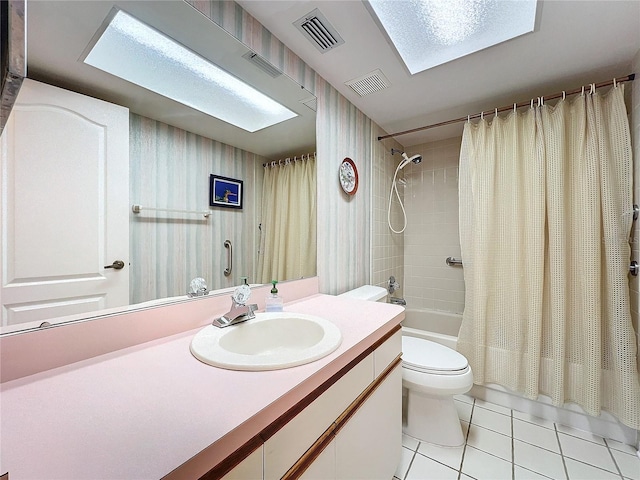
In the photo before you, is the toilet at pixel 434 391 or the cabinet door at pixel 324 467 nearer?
the cabinet door at pixel 324 467

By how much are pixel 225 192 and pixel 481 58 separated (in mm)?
1547

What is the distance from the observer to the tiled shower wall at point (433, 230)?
8.30 feet

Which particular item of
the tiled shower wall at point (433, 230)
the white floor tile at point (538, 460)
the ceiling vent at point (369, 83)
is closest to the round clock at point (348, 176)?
the ceiling vent at point (369, 83)

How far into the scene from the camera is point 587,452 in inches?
53.7

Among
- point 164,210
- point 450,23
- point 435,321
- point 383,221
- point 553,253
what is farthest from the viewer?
point 435,321

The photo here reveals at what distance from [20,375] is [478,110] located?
2678 mm

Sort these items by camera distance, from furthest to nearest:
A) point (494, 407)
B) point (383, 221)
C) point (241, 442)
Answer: point (383, 221)
point (494, 407)
point (241, 442)

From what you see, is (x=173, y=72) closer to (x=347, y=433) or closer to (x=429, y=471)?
(x=347, y=433)

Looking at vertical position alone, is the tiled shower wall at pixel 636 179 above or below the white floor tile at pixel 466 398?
above

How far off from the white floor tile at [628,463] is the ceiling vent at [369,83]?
2.38 m

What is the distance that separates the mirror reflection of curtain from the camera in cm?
127

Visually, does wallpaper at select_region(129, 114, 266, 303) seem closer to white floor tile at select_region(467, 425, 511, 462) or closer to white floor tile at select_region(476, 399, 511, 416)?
white floor tile at select_region(467, 425, 511, 462)

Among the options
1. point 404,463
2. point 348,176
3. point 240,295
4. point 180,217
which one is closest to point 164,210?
point 180,217

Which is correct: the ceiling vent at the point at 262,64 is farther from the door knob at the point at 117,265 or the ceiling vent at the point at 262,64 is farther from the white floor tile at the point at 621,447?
the white floor tile at the point at 621,447
